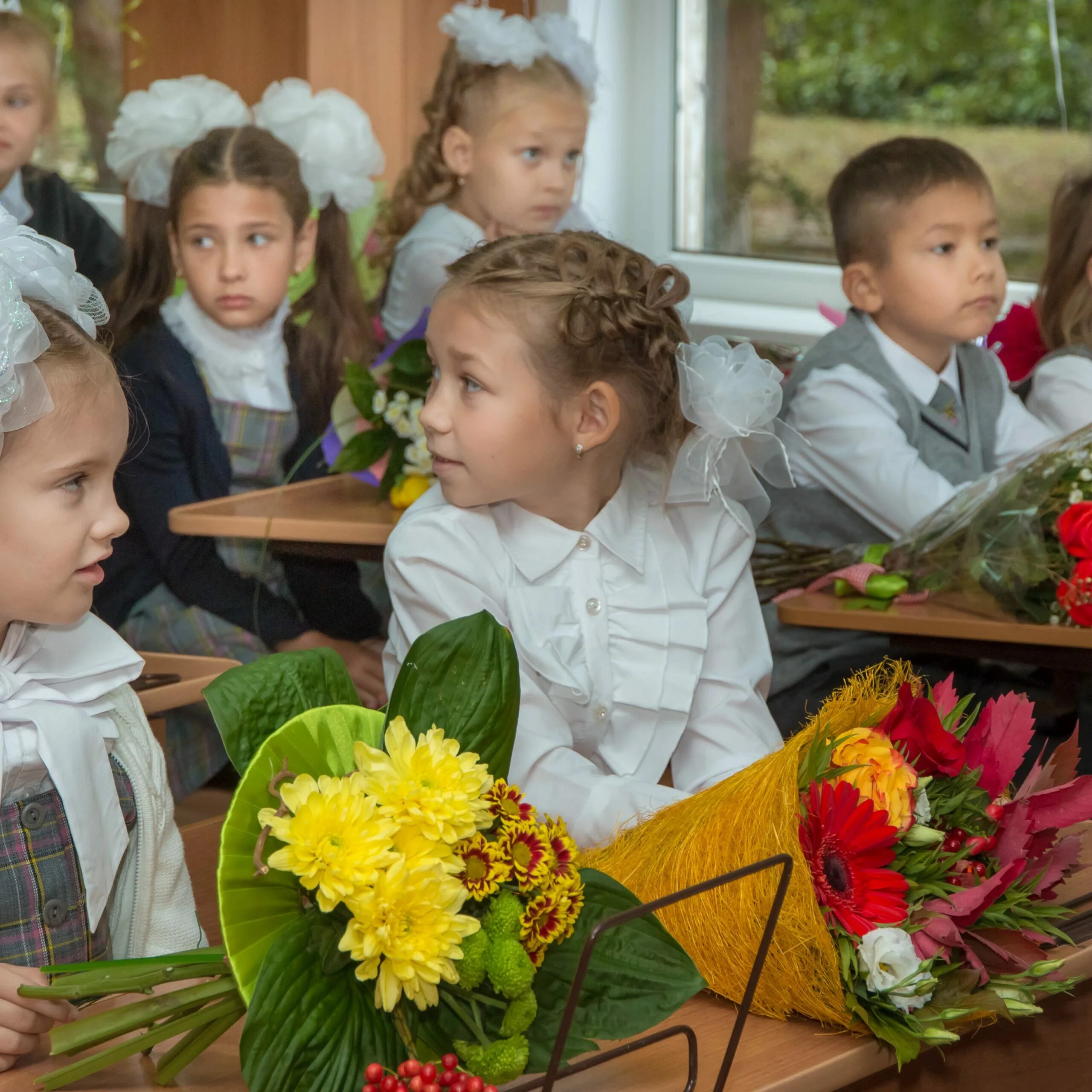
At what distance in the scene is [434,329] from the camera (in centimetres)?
175

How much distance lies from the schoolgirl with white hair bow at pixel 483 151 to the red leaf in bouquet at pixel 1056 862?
1.69m

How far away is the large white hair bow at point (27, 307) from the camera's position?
1.15 metres

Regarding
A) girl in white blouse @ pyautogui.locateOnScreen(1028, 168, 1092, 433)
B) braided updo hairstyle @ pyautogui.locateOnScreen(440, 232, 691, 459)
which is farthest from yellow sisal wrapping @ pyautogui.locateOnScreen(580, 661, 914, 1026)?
girl in white blouse @ pyautogui.locateOnScreen(1028, 168, 1092, 433)

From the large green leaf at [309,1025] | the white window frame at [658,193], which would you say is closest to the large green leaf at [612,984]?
the large green leaf at [309,1025]

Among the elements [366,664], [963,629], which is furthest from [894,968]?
[366,664]

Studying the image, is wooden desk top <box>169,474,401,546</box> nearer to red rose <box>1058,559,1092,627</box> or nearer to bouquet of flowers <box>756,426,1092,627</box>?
bouquet of flowers <box>756,426,1092,627</box>

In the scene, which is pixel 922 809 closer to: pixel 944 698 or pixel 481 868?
pixel 944 698

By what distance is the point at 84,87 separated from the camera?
2201mm

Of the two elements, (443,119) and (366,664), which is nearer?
(366,664)

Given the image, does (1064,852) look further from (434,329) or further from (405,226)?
(405,226)

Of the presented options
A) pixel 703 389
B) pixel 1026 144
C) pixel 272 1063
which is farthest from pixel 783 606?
pixel 1026 144

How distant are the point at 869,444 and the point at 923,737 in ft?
4.44

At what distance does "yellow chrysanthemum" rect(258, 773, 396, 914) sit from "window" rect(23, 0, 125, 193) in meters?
1.46

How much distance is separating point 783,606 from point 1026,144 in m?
1.66
